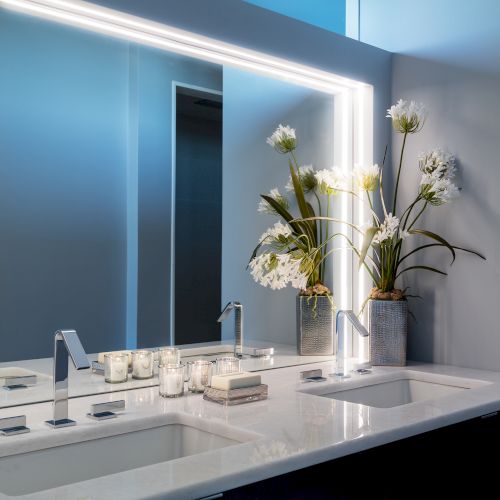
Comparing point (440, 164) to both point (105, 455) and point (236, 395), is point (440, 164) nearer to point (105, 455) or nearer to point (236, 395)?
point (236, 395)

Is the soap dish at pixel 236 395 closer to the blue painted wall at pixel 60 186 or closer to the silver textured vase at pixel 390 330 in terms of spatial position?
the blue painted wall at pixel 60 186

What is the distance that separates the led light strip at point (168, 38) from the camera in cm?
161

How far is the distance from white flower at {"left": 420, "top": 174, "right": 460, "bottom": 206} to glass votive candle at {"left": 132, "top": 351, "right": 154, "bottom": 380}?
0.94m

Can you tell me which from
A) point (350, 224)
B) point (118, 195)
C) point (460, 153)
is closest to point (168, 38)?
point (118, 195)

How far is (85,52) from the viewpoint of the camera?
1683 millimetres

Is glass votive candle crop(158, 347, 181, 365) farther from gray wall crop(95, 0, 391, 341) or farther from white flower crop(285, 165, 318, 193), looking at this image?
white flower crop(285, 165, 318, 193)

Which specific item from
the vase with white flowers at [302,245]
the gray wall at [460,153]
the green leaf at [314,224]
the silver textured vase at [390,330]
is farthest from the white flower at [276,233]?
the gray wall at [460,153]

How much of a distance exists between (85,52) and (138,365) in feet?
2.61

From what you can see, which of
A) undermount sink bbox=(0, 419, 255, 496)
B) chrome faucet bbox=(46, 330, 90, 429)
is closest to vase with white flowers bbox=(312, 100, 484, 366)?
undermount sink bbox=(0, 419, 255, 496)

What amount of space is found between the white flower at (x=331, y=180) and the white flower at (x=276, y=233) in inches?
7.8

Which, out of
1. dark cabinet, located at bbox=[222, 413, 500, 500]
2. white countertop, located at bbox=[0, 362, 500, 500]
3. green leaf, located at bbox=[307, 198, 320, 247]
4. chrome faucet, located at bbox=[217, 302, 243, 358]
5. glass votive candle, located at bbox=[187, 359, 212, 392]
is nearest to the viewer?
white countertop, located at bbox=[0, 362, 500, 500]

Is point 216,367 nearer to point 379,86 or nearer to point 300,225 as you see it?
point 300,225

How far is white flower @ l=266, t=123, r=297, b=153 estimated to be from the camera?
2.15 metres

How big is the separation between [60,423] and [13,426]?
9 cm
